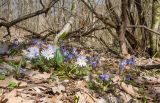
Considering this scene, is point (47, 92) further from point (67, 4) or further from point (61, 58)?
point (67, 4)

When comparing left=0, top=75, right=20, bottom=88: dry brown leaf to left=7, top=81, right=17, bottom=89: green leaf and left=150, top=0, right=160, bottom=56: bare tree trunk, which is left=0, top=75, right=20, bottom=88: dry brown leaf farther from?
left=150, top=0, right=160, bottom=56: bare tree trunk

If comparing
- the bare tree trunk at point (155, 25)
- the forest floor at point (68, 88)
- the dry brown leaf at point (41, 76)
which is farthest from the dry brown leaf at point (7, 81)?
the bare tree trunk at point (155, 25)

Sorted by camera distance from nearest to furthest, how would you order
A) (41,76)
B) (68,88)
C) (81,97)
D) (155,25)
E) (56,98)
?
(56,98) → (81,97) → (68,88) → (41,76) → (155,25)

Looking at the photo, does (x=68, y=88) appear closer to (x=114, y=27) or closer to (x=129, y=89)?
(x=129, y=89)

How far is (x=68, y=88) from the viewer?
3021 mm

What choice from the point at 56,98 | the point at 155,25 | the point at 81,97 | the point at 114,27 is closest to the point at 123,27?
the point at 114,27

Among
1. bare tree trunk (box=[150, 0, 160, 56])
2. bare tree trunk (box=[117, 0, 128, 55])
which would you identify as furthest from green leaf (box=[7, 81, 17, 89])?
bare tree trunk (box=[150, 0, 160, 56])

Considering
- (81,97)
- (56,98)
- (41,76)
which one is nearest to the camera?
(56,98)

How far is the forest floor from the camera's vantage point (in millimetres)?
2764

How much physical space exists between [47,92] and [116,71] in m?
1.27

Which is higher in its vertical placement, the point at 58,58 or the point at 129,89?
the point at 58,58

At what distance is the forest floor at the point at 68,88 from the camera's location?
276cm

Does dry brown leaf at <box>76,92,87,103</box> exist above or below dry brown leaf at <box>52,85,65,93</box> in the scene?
below

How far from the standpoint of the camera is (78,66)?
136 inches
